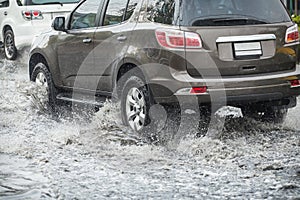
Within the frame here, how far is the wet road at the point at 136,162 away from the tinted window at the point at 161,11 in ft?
4.06

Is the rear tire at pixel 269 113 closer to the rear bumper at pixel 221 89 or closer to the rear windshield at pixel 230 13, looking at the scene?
the rear bumper at pixel 221 89

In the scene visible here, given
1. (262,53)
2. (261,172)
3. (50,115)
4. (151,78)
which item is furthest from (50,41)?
(261,172)

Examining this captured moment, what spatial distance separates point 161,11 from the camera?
7.98 m

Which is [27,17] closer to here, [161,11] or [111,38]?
[111,38]

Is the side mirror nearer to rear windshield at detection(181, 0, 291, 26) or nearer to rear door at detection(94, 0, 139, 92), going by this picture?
rear door at detection(94, 0, 139, 92)

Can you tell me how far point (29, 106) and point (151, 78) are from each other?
321cm

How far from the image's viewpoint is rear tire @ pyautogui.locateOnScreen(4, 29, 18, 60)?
16.4 metres

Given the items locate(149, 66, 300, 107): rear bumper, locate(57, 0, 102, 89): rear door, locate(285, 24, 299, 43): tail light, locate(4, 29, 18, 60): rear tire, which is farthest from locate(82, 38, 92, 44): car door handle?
locate(4, 29, 18, 60): rear tire

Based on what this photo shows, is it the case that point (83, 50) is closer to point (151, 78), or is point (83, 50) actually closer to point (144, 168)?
point (151, 78)

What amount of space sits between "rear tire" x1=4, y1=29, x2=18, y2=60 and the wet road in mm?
6897

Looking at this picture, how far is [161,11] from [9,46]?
9322 millimetres

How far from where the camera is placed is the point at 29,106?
10.5 m

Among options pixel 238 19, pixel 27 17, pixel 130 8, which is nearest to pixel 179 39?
pixel 238 19

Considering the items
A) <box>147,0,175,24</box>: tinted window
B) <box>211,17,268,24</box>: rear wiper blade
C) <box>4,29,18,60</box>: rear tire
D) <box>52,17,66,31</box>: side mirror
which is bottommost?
<box>4,29,18,60</box>: rear tire
